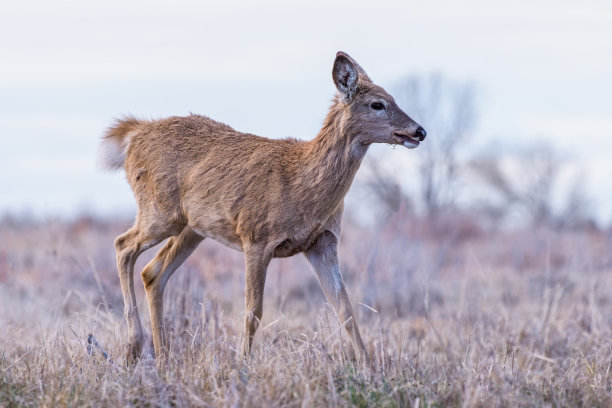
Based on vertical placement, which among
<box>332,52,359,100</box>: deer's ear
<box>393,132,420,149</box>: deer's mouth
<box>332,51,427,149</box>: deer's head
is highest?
<box>332,52,359,100</box>: deer's ear

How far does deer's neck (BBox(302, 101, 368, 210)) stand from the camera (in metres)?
A: 7.62

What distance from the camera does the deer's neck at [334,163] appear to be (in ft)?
25.0

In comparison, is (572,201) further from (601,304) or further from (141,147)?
(141,147)

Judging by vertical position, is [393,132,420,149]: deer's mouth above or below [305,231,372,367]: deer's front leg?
above

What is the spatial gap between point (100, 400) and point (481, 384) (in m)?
2.53

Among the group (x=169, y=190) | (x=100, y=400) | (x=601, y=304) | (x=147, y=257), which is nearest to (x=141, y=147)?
(x=169, y=190)

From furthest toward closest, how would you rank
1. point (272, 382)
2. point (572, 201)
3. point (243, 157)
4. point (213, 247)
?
1. point (572, 201)
2. point (213, 247)
3. point (243, 157)
4. point (272, 382)

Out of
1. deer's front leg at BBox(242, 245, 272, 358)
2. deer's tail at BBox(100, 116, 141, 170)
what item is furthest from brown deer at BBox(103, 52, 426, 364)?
deer's tail at BBox(100, 116, 141, 170)

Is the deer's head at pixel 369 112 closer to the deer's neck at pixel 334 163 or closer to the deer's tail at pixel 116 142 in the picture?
the deer's neck at pixel 334 163

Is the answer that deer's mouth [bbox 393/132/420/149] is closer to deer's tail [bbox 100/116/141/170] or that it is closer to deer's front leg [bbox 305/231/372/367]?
deer's front leg [bbox 305/231/372/367]

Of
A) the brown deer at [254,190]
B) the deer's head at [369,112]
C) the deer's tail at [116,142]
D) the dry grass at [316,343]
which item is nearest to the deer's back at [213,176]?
the brown deer at [254,190]

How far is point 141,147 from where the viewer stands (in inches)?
338

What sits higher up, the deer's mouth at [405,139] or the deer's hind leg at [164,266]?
the deer's mouth at [405,139]

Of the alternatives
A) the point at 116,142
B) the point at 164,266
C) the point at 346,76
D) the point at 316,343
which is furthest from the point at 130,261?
the point at 346,76
